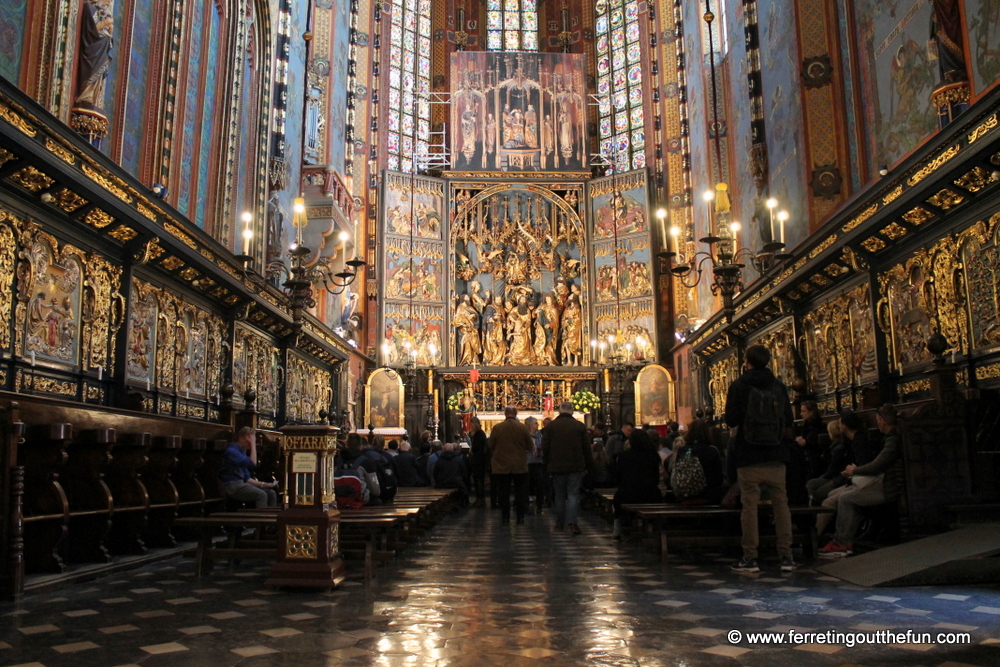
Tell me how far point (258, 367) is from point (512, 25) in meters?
24.4

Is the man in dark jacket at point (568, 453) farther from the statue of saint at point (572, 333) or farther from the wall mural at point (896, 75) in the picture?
the statue of saint at point (572, 333)

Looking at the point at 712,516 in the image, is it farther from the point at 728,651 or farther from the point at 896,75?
the point at 896,75

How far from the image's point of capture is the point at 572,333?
26.8 metres

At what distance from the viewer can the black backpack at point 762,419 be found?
5.75m

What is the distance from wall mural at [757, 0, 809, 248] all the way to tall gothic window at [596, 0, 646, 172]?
1410 centimetres

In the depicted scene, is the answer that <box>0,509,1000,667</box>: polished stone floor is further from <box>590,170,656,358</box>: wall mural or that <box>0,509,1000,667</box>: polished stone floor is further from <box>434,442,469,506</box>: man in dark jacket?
<box>590,170,656,358</box>: wall mural

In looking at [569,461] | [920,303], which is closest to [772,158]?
[920,303]

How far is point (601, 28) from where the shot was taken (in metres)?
32.8

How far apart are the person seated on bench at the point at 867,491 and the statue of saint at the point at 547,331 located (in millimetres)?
19382

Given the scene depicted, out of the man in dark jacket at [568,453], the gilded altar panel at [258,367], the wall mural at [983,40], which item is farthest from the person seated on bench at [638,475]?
the gilded altar panel at [258,367]

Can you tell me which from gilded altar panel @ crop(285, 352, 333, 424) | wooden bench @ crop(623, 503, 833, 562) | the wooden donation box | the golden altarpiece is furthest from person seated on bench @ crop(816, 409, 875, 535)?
the golden altarpiece

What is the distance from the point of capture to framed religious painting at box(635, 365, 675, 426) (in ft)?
79.6

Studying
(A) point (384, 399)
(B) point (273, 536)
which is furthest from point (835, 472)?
(A) point (384, 399)

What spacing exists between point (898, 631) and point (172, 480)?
6.65 meters
